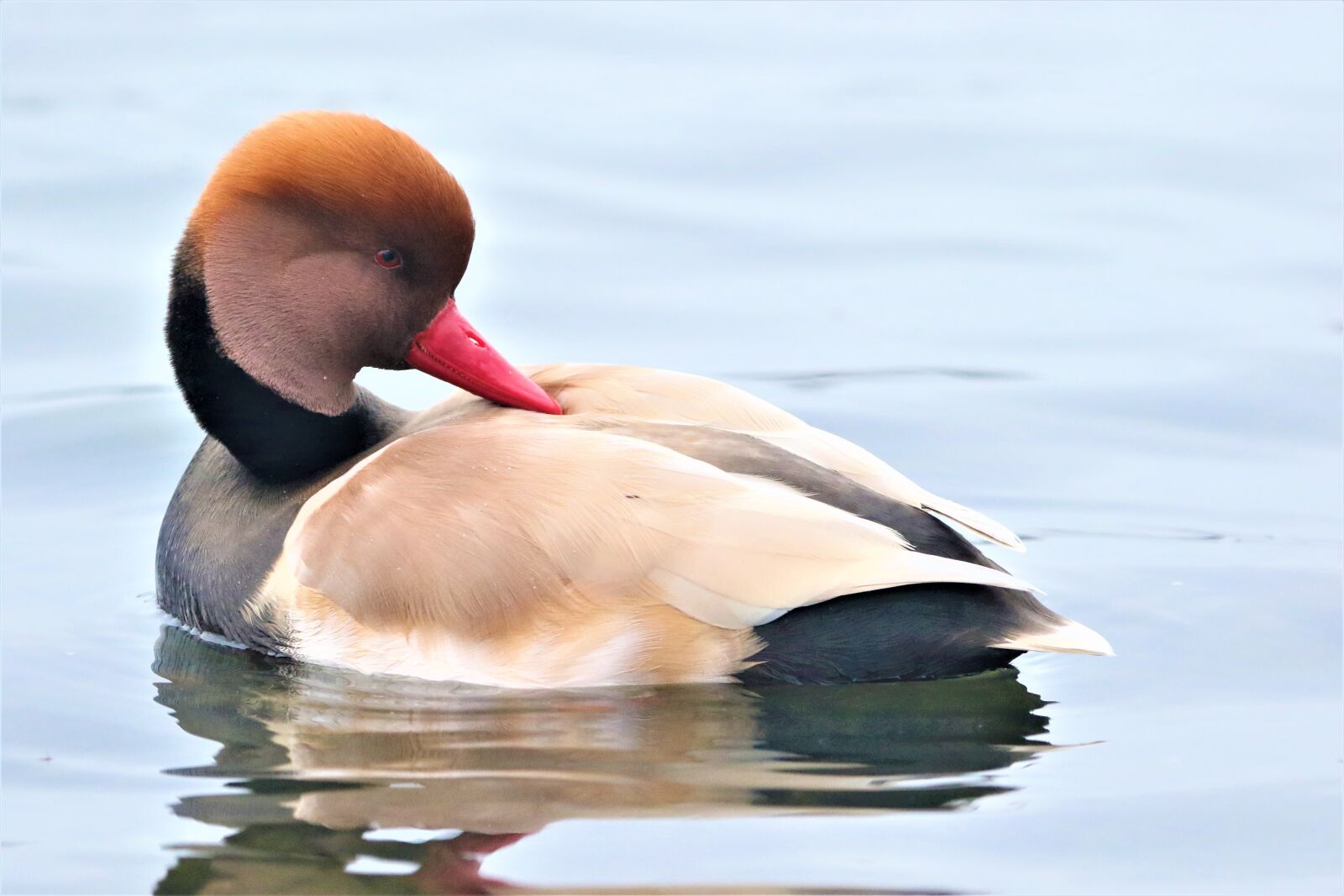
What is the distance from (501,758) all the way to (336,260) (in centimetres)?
135

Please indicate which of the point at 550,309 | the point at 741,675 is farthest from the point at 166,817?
the point at 550,309

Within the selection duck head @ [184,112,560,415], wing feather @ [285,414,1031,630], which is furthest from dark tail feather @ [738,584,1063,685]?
duck head @ [184,112,560,415]

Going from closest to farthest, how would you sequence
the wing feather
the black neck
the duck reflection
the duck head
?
the duck reflection < the wing feather < the duck head < the black neck

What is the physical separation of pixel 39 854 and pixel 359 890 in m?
0.76

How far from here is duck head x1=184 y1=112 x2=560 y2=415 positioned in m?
4.83

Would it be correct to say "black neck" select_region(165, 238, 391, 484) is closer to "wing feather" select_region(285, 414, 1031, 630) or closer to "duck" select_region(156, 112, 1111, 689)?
"duck" select_region(156, 112, 1111, 689)

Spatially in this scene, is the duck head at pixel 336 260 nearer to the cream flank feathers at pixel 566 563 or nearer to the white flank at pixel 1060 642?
the cream flank feathers at pixel 566 563

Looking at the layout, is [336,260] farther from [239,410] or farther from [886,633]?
[886,633]

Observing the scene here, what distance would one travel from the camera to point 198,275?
196 inches

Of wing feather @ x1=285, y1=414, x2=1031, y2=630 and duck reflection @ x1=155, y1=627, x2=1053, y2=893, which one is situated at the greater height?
wing feather @ x1=285, y1=414, x2=1031, y2=630

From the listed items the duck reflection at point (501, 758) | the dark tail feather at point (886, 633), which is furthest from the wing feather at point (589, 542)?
the duck reflection at point (501, 758)

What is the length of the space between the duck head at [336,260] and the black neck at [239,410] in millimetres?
30

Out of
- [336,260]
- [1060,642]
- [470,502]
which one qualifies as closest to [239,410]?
[336,260]

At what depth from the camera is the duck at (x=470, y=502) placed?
14.9 feet
